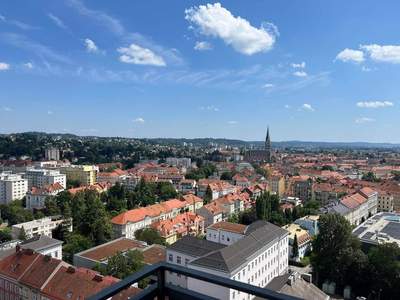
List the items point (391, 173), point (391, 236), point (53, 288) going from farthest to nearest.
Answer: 1. point (391, 173)
2. point (391, 236)
3. point (53, 288)

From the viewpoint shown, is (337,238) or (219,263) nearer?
(219,263)

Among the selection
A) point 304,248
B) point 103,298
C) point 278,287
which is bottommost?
point 304,248

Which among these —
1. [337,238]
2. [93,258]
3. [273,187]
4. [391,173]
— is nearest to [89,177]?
[273,187]

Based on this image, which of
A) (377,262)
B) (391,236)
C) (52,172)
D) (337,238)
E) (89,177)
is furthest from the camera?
(89,177)

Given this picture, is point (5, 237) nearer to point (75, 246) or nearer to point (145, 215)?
point (75, 246)

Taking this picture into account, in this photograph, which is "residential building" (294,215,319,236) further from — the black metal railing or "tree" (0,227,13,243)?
the black metal railing

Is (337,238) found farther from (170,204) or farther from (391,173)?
(391,173)
